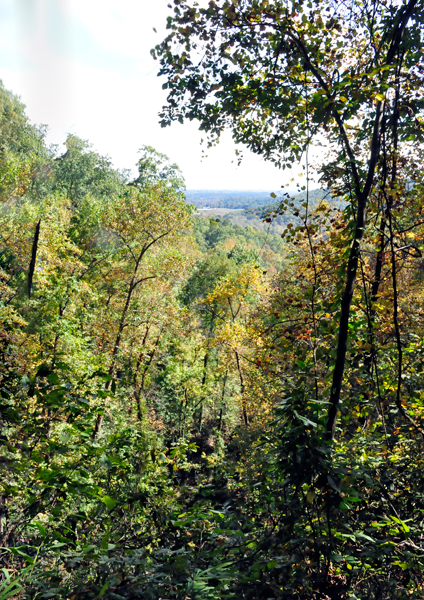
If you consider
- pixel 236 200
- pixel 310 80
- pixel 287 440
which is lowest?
pixel 287 440

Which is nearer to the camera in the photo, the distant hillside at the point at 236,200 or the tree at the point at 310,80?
the tree at the point at 310,80

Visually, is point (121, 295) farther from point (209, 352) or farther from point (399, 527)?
point (399, 527)

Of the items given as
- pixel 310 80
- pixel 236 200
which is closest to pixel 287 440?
pixel 310 80

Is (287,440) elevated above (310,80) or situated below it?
below

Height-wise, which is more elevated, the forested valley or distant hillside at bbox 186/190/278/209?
distant hillside at bbox 186/190/278/209

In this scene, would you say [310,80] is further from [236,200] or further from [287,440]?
[236,200]

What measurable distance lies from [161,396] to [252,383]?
1004 centimetres

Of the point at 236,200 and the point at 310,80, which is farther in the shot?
the point at 236,200

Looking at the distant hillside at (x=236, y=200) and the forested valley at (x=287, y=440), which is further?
→ the distant hillside at (x=236, y=200)

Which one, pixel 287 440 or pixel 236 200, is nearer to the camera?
pixel 287 440

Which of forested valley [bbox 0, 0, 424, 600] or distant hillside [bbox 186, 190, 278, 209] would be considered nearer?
forested valley [bbox 0, 0, 424, 600]

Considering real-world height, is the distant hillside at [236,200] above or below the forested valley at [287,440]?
above

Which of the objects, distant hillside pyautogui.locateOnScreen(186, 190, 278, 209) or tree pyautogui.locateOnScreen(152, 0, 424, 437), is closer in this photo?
tree pyautogui.locateOnScreen(152, 0, 424, 437)

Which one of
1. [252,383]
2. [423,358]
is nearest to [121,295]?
[252,383]
